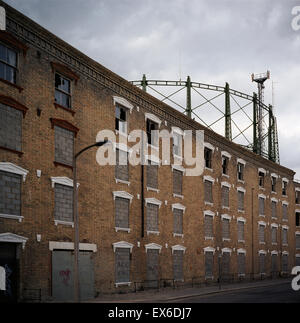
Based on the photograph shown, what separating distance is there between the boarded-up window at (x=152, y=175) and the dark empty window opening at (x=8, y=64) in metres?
14.4

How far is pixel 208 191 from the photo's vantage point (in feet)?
159

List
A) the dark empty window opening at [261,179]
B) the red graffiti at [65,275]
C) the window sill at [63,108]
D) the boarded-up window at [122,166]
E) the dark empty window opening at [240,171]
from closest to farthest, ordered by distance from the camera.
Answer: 1. the red graffiti at [65,275]
2. the window sill at [63,108]
3. the boarded-up window at [122,166]
4. the dark empty window opening at [240,171]
5. the dark empty window opening at [261,179]

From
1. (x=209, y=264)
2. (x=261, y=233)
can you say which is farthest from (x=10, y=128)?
(x=261, y=233)

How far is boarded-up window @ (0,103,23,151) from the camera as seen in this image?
26.2m

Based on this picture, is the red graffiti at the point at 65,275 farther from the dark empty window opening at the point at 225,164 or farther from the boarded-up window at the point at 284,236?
the boarded-up window at the point at 284,236

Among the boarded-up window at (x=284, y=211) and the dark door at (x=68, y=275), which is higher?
the boarded-up window at (x=284, y=211)

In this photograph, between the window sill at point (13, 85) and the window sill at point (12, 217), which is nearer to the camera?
the window sill at point (12, 217)

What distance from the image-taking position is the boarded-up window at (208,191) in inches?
1888

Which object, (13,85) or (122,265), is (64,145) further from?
(122,265)

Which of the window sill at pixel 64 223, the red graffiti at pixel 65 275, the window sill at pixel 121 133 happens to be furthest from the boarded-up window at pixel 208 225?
the red graffiti at pixel 65 275

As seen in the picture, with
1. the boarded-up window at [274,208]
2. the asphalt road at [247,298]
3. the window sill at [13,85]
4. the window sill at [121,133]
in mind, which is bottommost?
the asphalt road at [247,298]

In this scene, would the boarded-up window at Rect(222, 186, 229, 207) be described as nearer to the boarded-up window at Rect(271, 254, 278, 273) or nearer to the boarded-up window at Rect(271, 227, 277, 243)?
the boarded-up window at Rect(271, 227, 277, 243)

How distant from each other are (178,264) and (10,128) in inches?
812

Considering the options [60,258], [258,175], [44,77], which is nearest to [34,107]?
[44,77]
